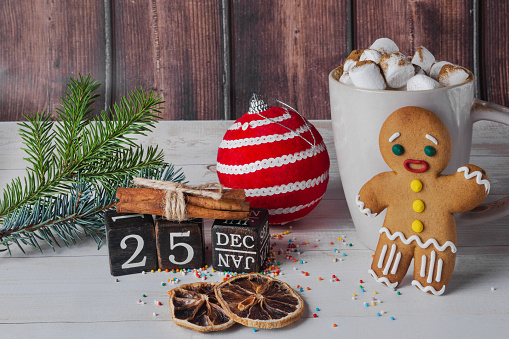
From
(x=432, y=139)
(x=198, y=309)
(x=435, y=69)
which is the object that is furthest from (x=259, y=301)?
(x=435, y=69)

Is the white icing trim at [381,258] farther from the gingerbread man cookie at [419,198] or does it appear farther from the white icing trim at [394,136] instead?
the white icing trim at [394,136]

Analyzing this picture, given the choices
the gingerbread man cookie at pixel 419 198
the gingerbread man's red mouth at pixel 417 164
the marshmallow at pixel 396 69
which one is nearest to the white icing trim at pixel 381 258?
the gingerbread man cookie at pixel 419 198

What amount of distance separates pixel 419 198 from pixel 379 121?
106 millimetres

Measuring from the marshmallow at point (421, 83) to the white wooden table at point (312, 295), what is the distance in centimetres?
24

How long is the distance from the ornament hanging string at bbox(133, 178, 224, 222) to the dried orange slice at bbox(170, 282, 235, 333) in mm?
93

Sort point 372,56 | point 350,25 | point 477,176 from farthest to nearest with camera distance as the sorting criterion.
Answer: point 350,25 → point 372,56 → point 477,176

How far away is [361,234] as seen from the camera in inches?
30.7

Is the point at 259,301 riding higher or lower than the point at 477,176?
lower

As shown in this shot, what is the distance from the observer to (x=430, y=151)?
0.63 metres

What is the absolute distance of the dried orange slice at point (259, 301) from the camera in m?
0.60

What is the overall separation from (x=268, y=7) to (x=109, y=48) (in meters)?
0.40

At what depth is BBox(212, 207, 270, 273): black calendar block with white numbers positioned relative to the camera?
0.70 meters

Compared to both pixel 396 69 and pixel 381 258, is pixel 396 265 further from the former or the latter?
pixel 396 69

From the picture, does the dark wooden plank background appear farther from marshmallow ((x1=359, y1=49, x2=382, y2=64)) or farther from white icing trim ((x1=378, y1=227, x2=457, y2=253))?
white icing trim ((x1=378, y1=227, x2=457, y2=253))
